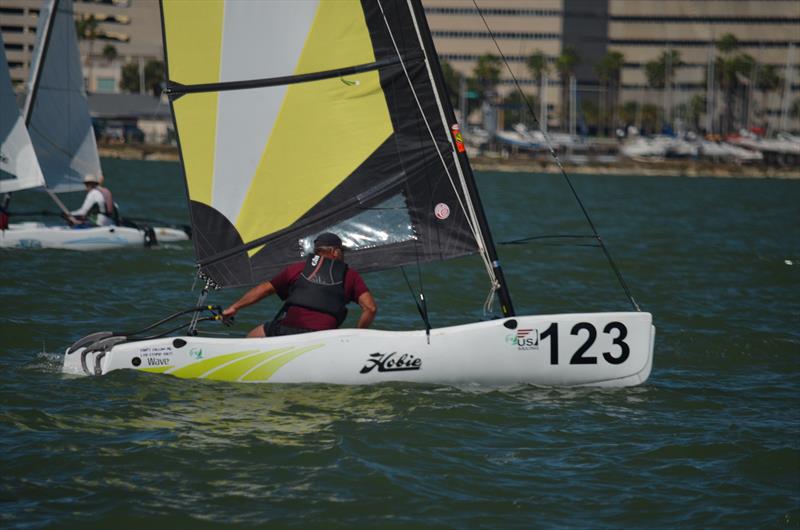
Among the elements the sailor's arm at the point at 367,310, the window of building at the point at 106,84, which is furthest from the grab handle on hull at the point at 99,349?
the window of building at the point at 106,84

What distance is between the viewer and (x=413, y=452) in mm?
8859

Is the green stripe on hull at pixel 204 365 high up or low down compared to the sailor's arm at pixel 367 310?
down

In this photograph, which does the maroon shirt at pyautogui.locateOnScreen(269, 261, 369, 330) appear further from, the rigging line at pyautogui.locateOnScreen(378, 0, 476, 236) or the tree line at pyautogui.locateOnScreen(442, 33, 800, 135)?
the tree line at pyautogui.locateOnScreen(442, 33, 800, 135)

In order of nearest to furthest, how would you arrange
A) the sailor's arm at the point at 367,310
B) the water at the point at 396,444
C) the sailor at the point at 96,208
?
the water at the point at 396,444 → the sailor's arm at the point at 367,310 → the sailor at the point at 96,208

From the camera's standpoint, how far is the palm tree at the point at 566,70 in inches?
4926

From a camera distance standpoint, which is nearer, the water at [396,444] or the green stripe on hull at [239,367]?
the water at [396,444]

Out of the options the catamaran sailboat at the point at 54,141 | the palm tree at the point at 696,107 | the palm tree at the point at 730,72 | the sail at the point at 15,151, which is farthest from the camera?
the palm tree at the point at 696,107

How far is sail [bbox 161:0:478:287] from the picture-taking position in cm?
1052

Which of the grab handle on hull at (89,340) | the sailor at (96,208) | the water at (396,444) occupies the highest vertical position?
the sailor at (96,208)

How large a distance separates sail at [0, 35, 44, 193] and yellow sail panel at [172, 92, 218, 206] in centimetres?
1145

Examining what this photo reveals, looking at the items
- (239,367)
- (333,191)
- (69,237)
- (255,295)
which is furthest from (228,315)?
(69,237)

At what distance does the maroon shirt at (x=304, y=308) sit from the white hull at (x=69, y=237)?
1149 centimetres

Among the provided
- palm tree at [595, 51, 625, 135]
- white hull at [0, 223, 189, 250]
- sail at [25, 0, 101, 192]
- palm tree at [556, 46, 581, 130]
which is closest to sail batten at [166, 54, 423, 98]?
white hull at [0, 223, 189, 250]

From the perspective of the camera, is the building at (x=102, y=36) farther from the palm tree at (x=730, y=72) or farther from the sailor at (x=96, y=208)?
the sailor at (x=96, y=208)
